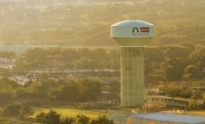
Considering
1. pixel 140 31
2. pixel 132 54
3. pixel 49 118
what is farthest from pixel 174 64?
pixel 49 118

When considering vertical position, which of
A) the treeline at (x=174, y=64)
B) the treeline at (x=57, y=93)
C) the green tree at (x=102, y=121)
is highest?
the treeline at (x=174, y=64)

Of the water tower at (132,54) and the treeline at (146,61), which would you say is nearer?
the water tower at (132,54)

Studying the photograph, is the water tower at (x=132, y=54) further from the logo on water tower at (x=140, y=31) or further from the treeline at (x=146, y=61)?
the treeline at (x=146, y=61)

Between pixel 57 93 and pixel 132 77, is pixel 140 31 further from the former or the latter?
pixel 57 93

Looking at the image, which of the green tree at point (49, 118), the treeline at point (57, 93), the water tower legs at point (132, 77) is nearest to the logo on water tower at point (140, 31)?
the water tower legs at point (132, 77)

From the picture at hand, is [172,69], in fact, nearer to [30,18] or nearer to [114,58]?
[114,58]

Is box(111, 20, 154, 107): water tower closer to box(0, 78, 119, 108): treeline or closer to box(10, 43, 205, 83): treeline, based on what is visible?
box(0, 78, 119, 108): treeline

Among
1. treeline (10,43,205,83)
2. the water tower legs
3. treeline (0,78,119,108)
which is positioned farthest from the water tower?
treeline (10,43,205,83)

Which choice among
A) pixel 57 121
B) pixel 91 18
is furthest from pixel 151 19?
pixel 57 121
